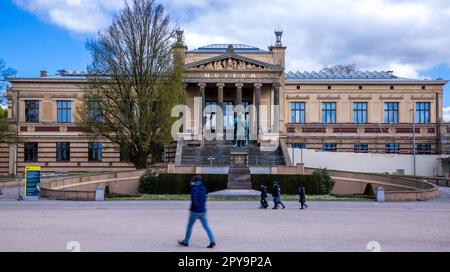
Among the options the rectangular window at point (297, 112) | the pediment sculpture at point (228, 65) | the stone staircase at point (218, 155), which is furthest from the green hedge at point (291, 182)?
the rectangular window at point (297, 112)

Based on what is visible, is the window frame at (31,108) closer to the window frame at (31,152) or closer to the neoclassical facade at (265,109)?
the neoclassical facade at (265,109)

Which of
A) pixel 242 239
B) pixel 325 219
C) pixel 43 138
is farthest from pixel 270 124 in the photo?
pixel 242 239

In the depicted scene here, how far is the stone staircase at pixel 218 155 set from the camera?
5109cm

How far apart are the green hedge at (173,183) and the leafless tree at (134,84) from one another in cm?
451

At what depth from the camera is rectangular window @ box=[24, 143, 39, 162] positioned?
67.8 m

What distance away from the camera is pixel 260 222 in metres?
21.8

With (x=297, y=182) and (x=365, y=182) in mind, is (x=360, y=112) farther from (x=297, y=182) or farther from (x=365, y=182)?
(x=297, y=182)

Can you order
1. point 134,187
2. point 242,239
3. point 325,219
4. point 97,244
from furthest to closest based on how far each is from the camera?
point 134,187, point 325,219, point 242,239, point 97,244

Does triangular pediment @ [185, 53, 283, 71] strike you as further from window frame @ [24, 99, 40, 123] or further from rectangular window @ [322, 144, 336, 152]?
window frame @ [24, 99, 40, 123]

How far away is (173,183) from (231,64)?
23.7 metres

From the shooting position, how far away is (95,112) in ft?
159
